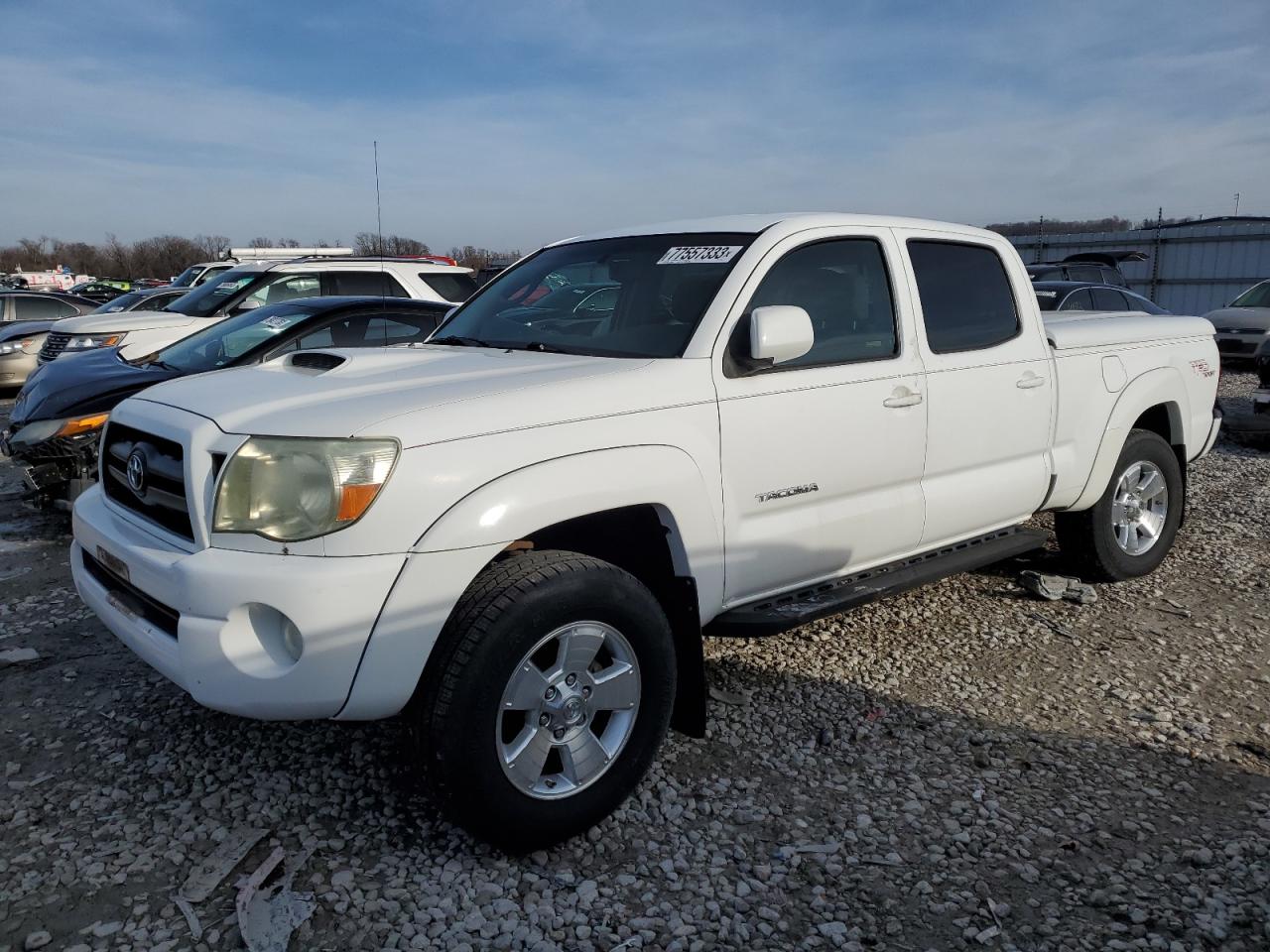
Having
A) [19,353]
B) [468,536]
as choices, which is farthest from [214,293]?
[468,536]

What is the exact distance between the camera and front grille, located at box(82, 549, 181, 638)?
281cm

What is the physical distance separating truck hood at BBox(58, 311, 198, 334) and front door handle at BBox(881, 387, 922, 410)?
8.37 m

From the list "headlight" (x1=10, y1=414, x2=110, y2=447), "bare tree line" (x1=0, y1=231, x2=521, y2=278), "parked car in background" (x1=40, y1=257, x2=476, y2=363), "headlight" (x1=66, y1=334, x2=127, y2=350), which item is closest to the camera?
"headlight" (x1=10, y1=414, x2=110, y2=447)

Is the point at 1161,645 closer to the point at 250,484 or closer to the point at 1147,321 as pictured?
the point at 1147,321

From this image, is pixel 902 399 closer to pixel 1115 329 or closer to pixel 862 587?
pixel 862 587

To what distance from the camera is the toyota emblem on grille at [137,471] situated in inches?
120

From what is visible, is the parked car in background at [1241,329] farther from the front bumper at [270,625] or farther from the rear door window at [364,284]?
the front bumper at [270,625]

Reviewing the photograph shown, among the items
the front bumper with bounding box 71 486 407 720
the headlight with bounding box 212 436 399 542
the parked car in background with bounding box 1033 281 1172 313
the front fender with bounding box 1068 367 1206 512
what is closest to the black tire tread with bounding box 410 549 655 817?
the front bumper with bounding box 71 486 407 720

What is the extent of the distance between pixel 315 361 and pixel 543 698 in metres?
1.55

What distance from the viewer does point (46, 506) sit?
236 inches

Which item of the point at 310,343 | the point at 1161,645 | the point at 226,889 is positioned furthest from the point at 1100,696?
the point at 310,343

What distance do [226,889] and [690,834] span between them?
1.38 metres

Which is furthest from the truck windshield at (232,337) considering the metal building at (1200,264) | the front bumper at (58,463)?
the metal building at (1200,264)

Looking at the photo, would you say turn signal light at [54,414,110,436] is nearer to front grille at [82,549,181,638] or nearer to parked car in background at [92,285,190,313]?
front grille at [82,549,181,638]
